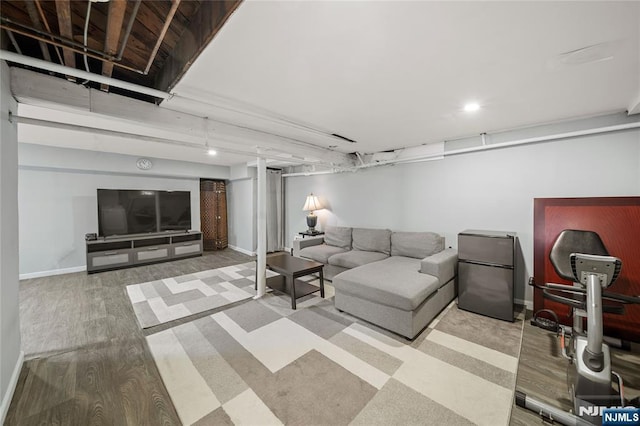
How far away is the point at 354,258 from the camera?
3713 millimetres

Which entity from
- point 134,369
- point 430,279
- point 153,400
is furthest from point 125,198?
point 430,279

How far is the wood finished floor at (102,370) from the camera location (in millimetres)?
1514

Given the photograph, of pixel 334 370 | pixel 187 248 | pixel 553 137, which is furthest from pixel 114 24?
pixel 187 248

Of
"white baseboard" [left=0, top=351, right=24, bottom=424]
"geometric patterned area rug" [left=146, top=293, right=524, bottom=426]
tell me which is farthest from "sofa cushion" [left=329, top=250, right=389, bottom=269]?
"white baseboard" [left=0, top=351, right=24, bottom=424]

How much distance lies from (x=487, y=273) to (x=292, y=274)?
95.0 inches

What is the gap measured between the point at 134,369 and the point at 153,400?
484mm

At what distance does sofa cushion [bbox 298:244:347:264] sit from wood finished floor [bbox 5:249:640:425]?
1951 millimetres

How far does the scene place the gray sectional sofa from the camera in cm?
231

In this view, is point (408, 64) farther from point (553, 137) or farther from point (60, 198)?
point (60, 198)

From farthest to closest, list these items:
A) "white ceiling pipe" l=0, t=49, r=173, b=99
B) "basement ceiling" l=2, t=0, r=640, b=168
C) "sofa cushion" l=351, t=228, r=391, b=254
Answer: "sofa cushion" l=351, t=228, r=391, b=254, "white ceiling pipe" l=0, t=49, r=173, b=99, "basement ceiling" l=2, t=0, r=640, b=168

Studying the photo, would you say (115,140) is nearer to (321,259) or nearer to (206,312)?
(206,312)

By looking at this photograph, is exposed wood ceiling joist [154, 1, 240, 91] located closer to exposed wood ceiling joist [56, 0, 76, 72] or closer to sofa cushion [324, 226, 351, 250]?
exposed wood ceiling joist [56, 0, 76, 72]

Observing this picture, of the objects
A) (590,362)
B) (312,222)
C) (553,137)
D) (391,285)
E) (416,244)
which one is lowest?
(590,362)

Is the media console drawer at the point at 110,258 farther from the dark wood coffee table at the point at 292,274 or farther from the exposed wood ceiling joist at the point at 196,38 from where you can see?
the exposed wood ceiling joist at the point at 196,38
